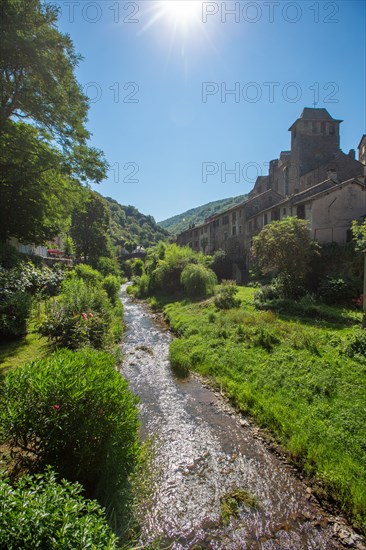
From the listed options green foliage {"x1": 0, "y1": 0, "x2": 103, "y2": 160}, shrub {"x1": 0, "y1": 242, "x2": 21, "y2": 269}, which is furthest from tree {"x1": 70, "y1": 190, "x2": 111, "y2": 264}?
green foliage {"x1": 0, "y1": 0, "x2": 103, "y2": 160}

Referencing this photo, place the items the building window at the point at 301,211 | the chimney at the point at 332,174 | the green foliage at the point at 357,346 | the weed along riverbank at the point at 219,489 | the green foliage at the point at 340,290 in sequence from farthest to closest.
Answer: the chimney at the point at 332,174 < the building window at the point at 301,211 < the green foliage at the point at 340,290 < the green foliage at the point at 357,346 < the weed along riverbank at the point at 219,489

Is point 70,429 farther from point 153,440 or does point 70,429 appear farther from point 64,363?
point 153,440

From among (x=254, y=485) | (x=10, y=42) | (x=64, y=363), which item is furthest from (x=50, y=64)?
(x=254, y=485)

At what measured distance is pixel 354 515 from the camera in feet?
14.6

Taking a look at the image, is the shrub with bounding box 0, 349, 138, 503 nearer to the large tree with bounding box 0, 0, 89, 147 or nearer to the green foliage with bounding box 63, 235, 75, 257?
the large tree with bounding box 0, 0, 89, 147

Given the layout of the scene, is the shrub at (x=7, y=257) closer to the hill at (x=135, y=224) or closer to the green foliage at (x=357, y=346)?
the green foliage at (x=357, y=346)

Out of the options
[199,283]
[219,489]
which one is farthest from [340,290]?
[219,489]

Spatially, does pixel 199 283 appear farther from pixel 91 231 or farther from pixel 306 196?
pixel 91 231

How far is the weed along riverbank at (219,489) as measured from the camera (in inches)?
165

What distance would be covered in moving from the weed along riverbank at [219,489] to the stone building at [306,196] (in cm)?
2323

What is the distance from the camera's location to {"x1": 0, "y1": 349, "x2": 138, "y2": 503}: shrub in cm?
370

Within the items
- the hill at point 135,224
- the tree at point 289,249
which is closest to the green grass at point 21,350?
the tree at point 289,249

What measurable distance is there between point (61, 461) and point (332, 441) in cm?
553

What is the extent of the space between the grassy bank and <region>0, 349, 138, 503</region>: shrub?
396 cm
